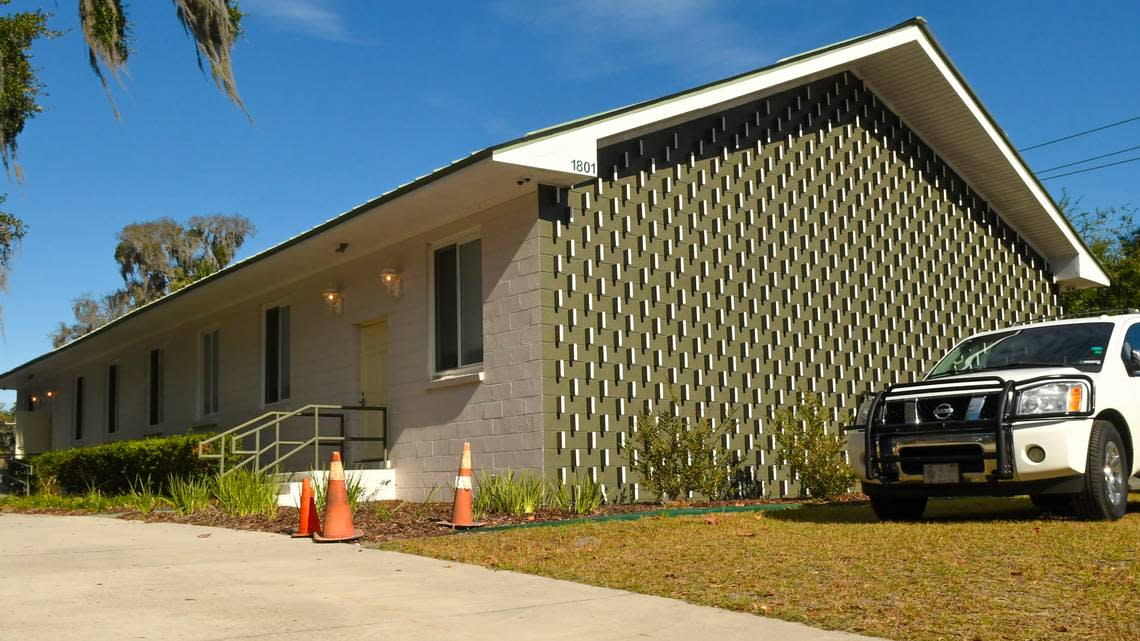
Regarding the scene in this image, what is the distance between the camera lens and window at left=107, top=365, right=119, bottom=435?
1026 inches

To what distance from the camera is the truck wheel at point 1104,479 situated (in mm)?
8531

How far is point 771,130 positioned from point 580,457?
21.2 ft

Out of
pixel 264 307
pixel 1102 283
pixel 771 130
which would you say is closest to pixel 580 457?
pixel 771 130

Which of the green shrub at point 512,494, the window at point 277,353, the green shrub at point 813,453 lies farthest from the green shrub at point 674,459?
the window at point 277,353

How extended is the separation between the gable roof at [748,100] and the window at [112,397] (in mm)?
1489

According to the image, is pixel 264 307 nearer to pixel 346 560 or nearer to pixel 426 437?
pixel 426 437

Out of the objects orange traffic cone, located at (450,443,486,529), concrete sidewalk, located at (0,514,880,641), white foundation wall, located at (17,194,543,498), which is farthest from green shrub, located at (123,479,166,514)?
orange traffic cone, located at (450,443,486,529)

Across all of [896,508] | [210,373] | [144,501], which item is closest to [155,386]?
[210,373]

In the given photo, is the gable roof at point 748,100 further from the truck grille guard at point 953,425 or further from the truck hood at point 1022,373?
the truck hood at point 1022,373

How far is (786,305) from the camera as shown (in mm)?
15875

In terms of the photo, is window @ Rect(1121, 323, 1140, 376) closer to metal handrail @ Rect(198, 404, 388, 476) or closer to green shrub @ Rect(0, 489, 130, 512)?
metal handrail @ Rect(198, 404, 388, 476)

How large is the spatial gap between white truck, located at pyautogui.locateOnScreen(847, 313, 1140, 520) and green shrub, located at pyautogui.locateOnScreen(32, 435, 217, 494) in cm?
868

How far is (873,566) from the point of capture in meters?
7.02

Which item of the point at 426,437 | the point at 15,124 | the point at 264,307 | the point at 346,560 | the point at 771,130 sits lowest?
the point at 346,560
